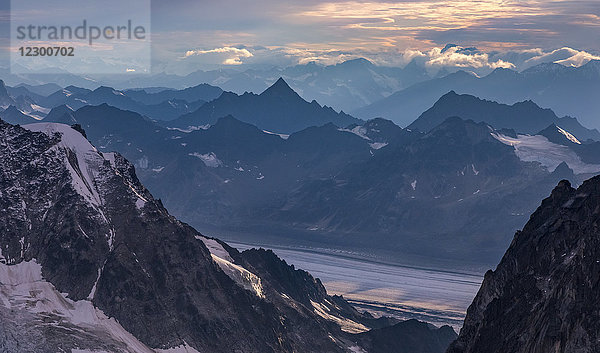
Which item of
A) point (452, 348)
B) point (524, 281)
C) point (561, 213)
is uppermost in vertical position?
point (561, 213)

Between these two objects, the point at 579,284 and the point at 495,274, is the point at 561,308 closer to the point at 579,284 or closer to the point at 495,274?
the point at 579,284

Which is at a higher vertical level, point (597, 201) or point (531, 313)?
point (597, 201)

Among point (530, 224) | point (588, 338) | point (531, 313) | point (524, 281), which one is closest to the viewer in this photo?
point (588, 338)

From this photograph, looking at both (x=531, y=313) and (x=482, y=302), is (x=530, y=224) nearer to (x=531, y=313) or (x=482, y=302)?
(x=482, y=302)

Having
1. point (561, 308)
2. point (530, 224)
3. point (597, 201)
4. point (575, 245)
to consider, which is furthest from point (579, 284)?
point (530, 224)

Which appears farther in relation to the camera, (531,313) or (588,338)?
(531,313)

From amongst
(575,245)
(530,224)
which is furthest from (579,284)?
(530,224)

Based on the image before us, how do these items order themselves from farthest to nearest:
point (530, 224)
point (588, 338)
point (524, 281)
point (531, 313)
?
point (530, 224) < point (524, 281) < point (531, 313) < point (588, 338)
